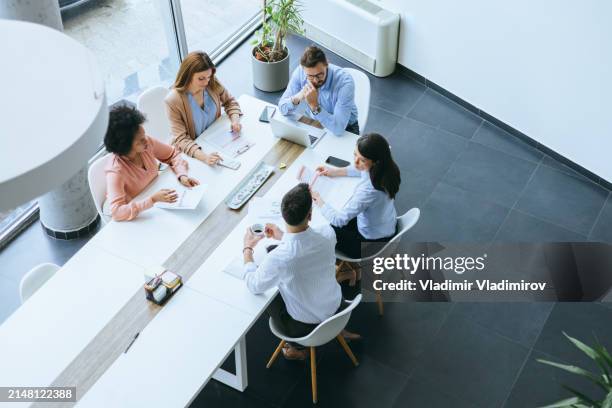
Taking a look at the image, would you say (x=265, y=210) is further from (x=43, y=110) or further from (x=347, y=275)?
(x=43, y=110)

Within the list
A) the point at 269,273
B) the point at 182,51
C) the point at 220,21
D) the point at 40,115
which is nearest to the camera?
the point at 40,115

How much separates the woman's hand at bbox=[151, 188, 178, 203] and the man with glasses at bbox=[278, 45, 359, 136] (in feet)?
3.41

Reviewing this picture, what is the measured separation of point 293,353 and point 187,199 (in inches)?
45.2

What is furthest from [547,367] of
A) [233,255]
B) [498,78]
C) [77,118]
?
[77,118]

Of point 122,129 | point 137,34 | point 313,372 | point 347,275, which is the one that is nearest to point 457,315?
point 347,275

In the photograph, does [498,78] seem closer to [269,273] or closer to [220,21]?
[220,21]

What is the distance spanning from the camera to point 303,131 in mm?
4461

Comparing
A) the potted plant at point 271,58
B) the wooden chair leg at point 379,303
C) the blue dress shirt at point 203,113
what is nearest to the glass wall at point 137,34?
the potted plant at point 271,58

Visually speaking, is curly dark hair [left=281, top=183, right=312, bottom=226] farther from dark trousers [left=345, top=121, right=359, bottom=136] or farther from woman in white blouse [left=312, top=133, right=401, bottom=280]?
dark trousers [left=345, top=121, right=359, bottom=136]

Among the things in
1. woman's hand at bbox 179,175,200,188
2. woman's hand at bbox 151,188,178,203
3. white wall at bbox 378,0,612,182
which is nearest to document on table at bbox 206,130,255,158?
woman's hand at bbox 179,175,200,188

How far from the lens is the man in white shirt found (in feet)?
11.4

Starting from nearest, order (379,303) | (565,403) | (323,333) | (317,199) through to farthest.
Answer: (565,403) → (323,333) → (317,199) → (379,303)

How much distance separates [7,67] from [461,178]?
185 inches

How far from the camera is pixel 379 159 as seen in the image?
3.97 meters
